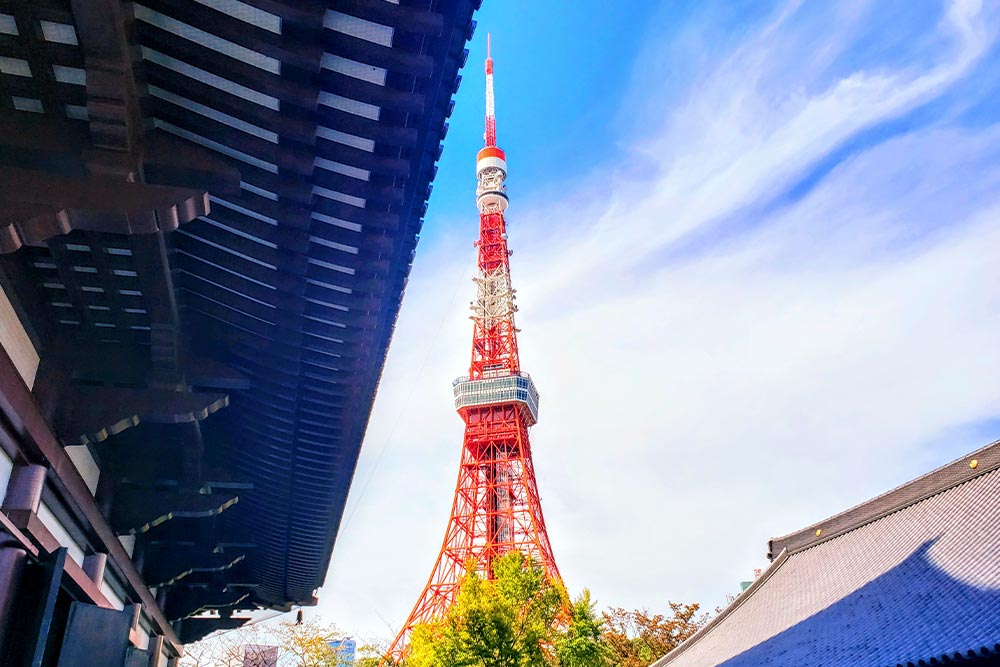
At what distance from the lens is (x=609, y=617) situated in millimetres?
29750

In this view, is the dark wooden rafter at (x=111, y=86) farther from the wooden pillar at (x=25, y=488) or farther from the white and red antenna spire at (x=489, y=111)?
the white and red antenna spire at (x=489, y=111)

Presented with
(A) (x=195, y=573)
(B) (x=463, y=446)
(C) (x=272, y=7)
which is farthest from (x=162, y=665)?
(B) (x=463, y=446)

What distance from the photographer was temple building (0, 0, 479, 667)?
4039mm

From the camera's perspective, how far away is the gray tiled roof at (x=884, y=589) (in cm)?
879

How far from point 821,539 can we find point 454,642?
8190 millimetres

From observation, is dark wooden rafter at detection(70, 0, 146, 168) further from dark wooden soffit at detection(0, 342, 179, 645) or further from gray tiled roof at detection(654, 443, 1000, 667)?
gray tiled roof at detection(654, 443, 1000, 667)

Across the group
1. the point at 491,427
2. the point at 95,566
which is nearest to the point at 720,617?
the point at 95,566

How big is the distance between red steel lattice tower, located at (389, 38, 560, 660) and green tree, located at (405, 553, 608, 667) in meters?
19.8

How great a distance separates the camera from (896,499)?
13992mm

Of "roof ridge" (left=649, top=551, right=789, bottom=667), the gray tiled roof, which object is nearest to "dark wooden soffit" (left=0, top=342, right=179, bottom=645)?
the gray tiled roof

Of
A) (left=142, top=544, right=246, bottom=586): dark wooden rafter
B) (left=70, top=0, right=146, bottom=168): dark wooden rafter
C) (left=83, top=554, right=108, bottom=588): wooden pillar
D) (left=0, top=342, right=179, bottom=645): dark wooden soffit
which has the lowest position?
(left=83, top=554, right=108, bottom=588): wooden pillar

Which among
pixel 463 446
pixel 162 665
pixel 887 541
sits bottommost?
pixel 162 665

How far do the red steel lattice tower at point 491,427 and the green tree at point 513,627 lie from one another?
19.8 m

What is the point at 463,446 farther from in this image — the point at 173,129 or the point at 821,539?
the point at 173,129
